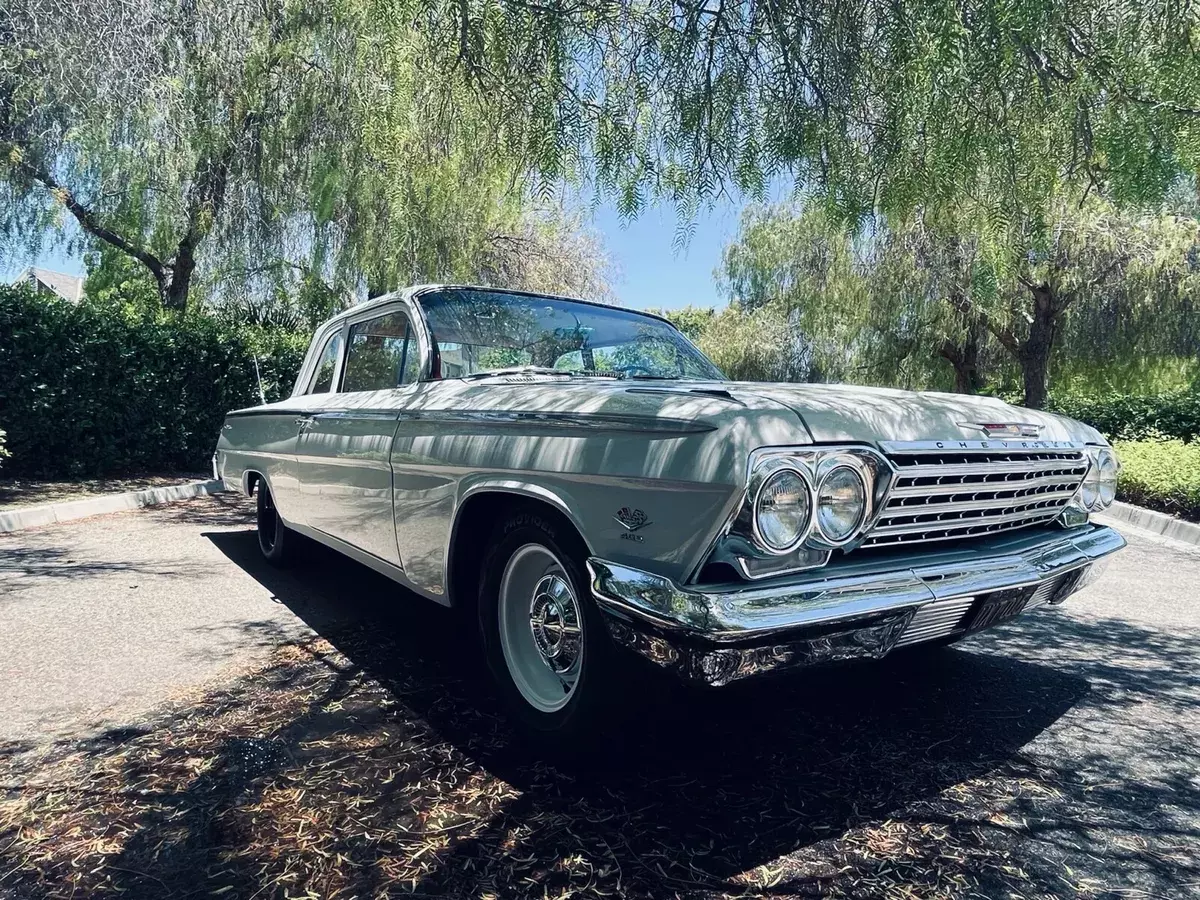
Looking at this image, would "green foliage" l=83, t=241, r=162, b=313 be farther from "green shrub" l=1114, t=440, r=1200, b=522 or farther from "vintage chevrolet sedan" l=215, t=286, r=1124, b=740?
"green shrub" l=1114, t=440, r=1200, b=522

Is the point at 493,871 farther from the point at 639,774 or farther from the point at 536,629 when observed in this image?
the point at 536,629

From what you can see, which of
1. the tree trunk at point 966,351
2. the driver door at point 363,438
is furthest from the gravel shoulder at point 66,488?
the tree trunk at point 966,351

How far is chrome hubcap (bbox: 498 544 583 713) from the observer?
2.60 m

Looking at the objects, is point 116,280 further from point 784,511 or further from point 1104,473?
point 1104,473

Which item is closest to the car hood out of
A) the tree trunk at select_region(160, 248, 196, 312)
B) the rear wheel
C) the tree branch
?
the rear wheel

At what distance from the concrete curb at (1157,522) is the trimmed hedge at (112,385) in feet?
36.9

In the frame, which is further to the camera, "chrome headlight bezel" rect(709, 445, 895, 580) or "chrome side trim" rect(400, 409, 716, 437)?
"chrome side trim" rect(400, 409, 716, 437)

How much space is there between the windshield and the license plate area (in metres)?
1.72

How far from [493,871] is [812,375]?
21.6 metres

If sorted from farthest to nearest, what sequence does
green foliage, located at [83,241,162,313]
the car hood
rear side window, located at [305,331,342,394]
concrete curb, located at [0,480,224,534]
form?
green foliage, located at [83,241,162,313] → concrete curb, located at [0,480,224,534] → rear side window, located at [305,331,342,394] → the car hood

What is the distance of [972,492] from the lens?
99.3 inches

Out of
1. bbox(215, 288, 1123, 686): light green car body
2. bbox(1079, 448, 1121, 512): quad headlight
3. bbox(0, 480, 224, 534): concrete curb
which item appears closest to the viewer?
bbox(215, 288, 1123, 686): light green car body

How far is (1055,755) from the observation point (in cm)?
272

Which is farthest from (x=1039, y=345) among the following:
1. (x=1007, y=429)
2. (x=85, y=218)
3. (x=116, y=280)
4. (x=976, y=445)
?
(x=116, y=280)
